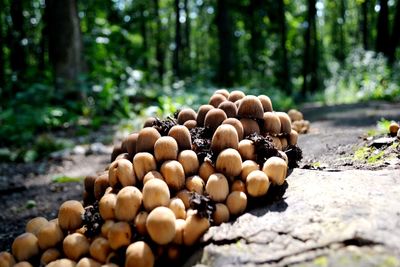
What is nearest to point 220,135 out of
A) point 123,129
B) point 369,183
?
point 369,183

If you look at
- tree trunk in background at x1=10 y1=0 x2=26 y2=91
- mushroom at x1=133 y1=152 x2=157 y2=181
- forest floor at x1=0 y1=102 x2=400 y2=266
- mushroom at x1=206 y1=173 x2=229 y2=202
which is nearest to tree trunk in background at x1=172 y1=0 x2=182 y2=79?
tree trunk in background at x1=10 y1=0 x2=26 y2=91

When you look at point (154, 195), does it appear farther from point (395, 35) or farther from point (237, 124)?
point (395, 35)

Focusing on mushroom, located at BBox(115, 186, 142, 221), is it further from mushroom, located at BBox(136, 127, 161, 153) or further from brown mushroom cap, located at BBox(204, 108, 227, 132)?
brown mushroom cap, located at BBox(204, 108, 227, 132)

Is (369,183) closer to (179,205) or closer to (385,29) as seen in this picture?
(179,205)

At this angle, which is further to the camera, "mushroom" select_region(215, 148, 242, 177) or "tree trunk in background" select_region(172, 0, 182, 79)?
"tree trunk in background" select_region(172, 0, 182, 79)

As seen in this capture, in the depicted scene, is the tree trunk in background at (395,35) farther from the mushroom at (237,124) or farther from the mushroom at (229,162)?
the mushroom at (229,162)

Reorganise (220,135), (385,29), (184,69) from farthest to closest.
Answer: (184,69) < (385,29) < (220,135)
